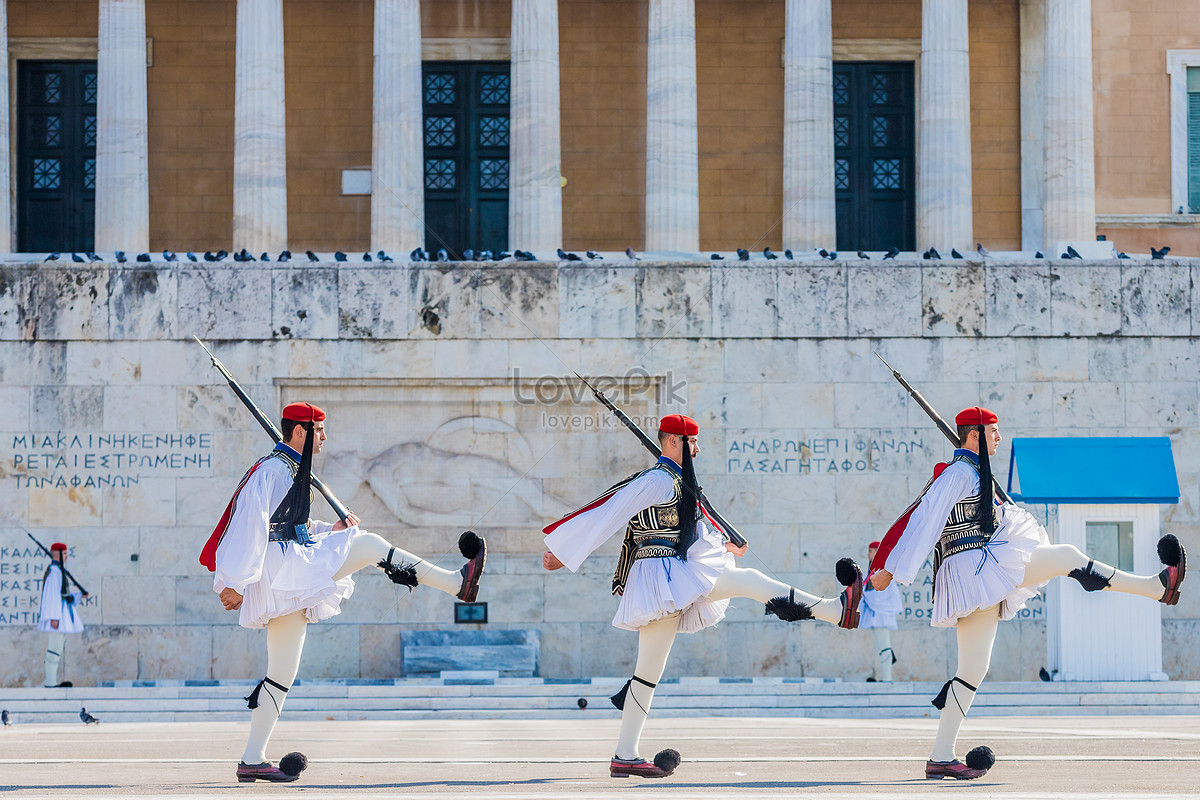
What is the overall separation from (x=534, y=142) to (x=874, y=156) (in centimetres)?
805

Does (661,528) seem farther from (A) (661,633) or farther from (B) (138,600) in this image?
(B) (138,600)

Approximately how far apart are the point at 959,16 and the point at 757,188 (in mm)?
5603

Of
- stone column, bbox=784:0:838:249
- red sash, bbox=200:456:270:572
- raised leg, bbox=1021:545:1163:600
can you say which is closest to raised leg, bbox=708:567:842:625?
raised leg, bbox=1021:545:1163:600

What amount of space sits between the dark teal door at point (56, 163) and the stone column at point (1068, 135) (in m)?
17.9

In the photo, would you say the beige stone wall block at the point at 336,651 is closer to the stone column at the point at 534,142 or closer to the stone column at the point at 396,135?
the stone column at the point at 396,135

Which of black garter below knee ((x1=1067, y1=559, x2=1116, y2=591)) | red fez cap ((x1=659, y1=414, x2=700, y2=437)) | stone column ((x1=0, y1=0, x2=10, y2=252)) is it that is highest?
stone column ((x1=0, y1=0, x2=10, y2=252))

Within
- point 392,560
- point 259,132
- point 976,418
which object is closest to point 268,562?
point 392,560

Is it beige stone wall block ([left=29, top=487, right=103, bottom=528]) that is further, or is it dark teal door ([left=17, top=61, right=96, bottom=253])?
dark teal door ([left=17, top=61, right=96, bottom=253])

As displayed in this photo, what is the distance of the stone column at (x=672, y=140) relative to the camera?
26.8 metres

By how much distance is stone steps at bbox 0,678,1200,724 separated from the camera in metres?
17.8

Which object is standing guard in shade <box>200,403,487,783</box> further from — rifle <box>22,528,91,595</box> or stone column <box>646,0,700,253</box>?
stone column <box>646,0,700,253</box>

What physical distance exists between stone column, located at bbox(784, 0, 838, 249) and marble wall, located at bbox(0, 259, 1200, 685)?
496 centimetres

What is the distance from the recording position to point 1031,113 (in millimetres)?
31578

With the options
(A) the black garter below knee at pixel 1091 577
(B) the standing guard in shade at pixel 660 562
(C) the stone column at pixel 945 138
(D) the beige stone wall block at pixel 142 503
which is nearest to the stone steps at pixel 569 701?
(D) the beige stone wall block at pixel 142 503
